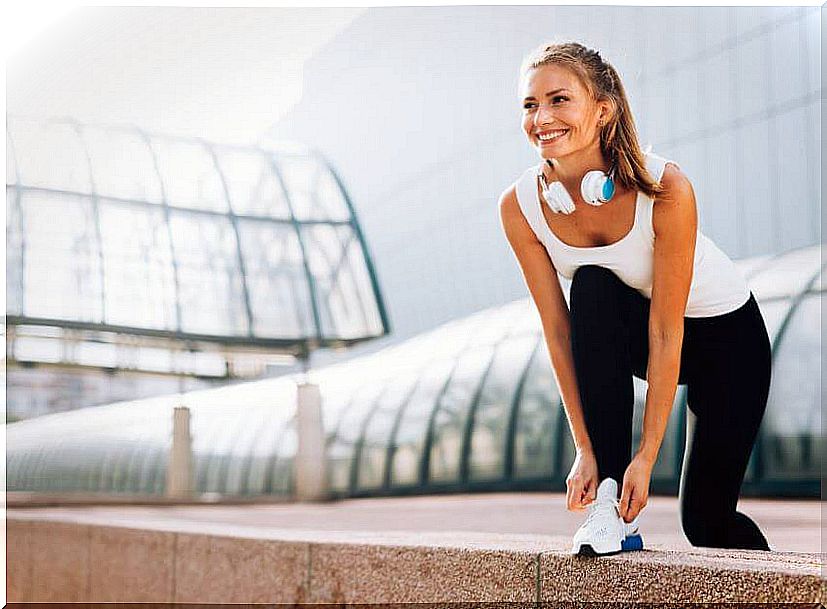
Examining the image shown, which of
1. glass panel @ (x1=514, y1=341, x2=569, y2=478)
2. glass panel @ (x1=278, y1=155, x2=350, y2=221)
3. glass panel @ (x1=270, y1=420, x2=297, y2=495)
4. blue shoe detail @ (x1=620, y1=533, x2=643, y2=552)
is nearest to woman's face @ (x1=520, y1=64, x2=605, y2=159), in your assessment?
blue shoe detail @ (x1=620, y1=533, x2=643, y2=552)

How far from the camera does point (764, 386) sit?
9.30 ft

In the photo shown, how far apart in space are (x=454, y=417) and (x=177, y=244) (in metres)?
5.36

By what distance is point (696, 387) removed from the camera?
9.48 feet

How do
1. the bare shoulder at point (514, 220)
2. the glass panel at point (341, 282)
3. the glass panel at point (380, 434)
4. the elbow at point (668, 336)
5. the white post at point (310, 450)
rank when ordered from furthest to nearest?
1. the glass panel at point (341, 282)
2. the white post at point (310, 450)
3. the glass panel at point (380, 434)
4. the bare shoulder at point (514, 220)
5. the elbow at point (668, 336)

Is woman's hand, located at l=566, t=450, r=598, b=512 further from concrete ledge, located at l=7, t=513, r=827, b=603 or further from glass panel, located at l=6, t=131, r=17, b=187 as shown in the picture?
glass panel, located at l=6, t=131, r=17, b=187

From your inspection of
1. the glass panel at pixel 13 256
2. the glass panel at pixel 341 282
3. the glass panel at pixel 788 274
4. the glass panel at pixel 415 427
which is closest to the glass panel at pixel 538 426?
the glass panel at pixel 415 427

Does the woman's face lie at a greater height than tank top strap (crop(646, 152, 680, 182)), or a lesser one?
greater

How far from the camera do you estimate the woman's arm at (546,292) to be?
2879mm

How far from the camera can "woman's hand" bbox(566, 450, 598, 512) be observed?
8.87 feet

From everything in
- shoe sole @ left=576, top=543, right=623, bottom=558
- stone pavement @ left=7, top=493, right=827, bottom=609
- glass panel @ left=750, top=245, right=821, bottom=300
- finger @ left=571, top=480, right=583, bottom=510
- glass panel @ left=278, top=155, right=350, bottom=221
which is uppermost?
glass panel @ left=278, top=155, right=350, bottom=221

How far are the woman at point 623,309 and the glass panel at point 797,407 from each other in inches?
189

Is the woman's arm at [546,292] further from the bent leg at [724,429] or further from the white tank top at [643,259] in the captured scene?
the bent leg at [724,429]

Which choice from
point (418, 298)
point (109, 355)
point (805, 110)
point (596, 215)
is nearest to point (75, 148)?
point (109, 355)

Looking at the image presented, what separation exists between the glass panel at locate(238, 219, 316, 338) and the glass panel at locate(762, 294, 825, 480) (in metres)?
7.54
